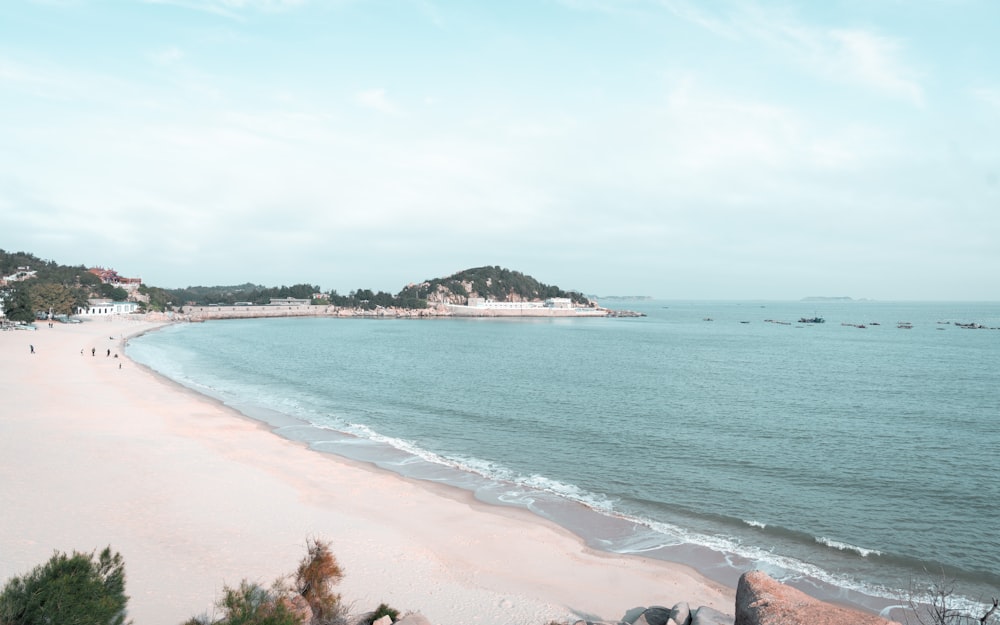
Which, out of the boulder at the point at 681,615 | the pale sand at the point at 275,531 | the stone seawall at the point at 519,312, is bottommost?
the pale sand at the point at 275,531

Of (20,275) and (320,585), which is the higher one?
(20,275)

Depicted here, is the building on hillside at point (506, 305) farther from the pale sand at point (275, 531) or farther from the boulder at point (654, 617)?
the boulder at point (654, 617)

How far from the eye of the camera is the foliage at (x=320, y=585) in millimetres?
9383

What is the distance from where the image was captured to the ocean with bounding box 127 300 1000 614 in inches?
594

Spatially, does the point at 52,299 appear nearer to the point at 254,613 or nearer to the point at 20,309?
the point at 20,309

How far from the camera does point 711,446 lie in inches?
987

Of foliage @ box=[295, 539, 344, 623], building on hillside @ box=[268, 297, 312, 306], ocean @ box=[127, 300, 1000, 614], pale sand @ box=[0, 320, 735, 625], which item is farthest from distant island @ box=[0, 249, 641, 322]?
foliage @ box=[295, 539, 344, 623]

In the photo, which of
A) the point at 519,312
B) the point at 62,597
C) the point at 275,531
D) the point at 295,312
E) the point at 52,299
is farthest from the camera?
the point at 519,312

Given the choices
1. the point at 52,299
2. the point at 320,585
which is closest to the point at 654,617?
the point at 320,585

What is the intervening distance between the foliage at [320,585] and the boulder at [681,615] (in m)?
5.23

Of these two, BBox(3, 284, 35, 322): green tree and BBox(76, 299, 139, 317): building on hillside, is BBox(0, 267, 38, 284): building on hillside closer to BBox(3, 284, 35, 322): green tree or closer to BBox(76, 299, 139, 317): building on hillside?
BBox(76, 299, 139, 317): building on hillside

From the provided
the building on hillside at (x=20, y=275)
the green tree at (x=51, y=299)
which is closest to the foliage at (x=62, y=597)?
the green tree at (x=51, y=299)

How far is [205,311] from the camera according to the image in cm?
15300

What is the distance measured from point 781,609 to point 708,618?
2089 mm
